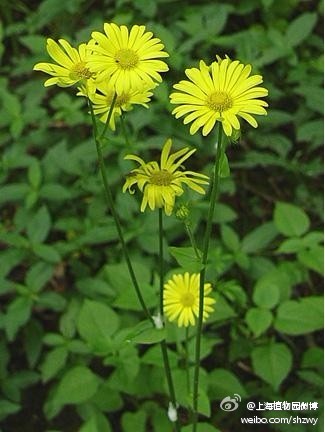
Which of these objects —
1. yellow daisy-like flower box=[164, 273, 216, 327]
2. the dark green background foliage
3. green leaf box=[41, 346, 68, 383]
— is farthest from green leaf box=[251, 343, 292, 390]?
green leaf box=[41, 346, 68, 383]

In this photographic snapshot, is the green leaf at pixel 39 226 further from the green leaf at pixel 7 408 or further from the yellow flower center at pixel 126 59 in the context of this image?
the yellow flower center at pixel 126 59

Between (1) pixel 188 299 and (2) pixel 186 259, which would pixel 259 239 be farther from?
(2) pixel 186 259

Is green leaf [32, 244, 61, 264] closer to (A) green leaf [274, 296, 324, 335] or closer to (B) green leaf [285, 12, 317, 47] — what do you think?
(A) green leaf [274, 296, 324, 335]

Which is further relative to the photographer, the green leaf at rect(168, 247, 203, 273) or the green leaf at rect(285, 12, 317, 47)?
the green leaf at rect(285, 12, 317, 47)

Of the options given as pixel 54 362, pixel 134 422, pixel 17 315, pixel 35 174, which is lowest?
pixel 134 422

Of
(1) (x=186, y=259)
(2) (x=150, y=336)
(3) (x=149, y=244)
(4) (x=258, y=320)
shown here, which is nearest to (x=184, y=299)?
(2) (x=150, y=336)

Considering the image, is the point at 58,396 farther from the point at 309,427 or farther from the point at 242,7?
the point at 242,7

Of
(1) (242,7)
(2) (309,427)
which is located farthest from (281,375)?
(1) (242,7)
